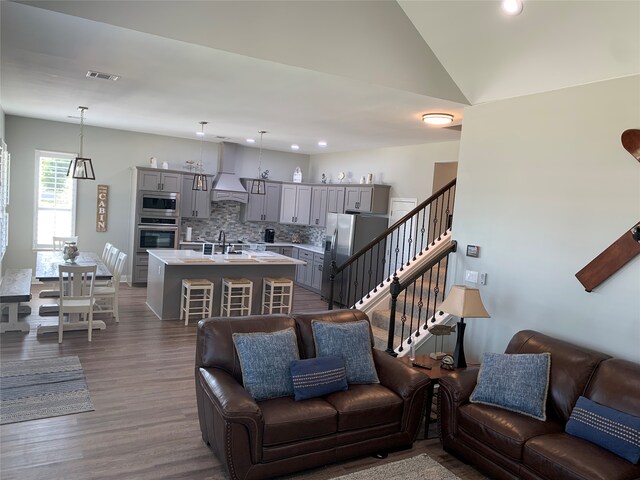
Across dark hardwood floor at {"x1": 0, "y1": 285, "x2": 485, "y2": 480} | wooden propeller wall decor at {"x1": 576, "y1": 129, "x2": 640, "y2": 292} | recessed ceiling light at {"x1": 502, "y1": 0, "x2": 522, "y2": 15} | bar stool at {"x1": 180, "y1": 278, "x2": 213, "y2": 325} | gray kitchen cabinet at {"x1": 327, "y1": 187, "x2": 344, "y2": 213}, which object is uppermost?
recessed ceiling light at {"x1": 502, "y1": 0, "x2": 522, "y2": 15}

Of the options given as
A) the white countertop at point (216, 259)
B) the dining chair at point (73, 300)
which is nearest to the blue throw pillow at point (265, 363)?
the dining chair at point (73, 300)

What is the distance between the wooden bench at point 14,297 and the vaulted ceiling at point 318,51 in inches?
96.0

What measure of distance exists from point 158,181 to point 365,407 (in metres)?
6.89

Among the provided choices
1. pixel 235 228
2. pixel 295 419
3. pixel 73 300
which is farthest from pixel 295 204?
pixel 295 419

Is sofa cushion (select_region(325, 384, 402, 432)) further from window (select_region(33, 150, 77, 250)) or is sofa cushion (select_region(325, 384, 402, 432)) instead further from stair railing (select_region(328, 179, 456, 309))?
window (select_region(33, 150, 77, 250))

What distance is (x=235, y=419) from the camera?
9.27 ft

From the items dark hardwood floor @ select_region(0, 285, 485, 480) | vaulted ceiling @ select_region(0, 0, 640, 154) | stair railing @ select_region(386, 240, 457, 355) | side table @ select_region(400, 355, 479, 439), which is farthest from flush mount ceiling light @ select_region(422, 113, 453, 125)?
dark hardwood floor @ select_region(0, 285, 485, 480)

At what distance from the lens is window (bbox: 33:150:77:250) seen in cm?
843

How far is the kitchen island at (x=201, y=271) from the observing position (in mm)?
6781

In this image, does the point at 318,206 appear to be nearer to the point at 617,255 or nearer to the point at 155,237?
the point at 155,237

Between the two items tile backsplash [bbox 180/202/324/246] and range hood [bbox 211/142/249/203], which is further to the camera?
tile backsplash [bbox 180/202/324/246]

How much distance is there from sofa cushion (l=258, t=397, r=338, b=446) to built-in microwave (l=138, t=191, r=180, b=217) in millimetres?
6443

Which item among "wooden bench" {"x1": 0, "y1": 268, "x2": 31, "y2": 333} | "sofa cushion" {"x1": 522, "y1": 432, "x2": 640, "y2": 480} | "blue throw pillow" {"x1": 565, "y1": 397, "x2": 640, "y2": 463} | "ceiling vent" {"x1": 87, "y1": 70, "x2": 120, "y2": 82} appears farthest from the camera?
"wooden bench" {"x1": 0, "y1": 268, "x2": 31, "y2": 333}

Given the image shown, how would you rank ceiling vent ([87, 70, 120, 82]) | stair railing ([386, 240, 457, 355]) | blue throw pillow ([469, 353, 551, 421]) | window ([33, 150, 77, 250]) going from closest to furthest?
1. blue throw pillow ([469, 353, 551, 421])
2. ceiling vent ([87, 70, 120, 82])
3. stair railing ([386, 240, 457, 355])
4. window ([33, 150, 77, 250])
